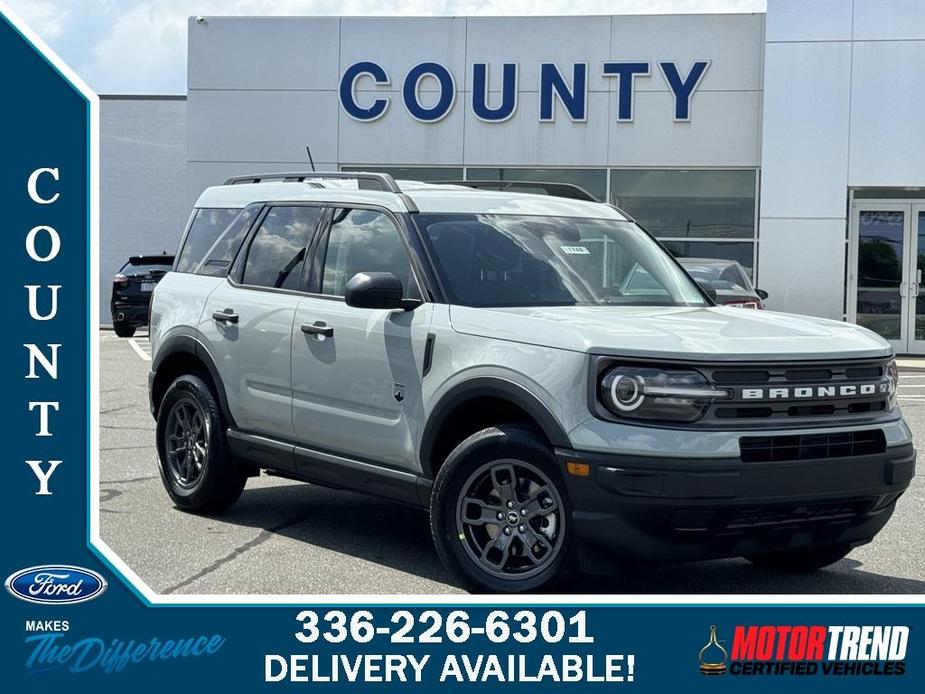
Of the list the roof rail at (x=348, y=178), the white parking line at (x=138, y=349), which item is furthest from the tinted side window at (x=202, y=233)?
the white parking line at (x=138, y=349)

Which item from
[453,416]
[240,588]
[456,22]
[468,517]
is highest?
[456,22]

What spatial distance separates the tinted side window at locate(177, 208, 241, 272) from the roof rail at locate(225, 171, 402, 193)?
0.91 feet

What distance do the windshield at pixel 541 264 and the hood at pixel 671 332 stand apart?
183 mm

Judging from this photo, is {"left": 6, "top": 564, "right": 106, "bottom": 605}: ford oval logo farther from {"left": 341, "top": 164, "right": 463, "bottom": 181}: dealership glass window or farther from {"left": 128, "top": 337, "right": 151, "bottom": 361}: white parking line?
{"left": 341, "top": 164, "right": 463, "bottom": 181}: dealership glass window

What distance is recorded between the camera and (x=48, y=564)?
3.85 metres

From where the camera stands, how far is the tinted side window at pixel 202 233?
784cm

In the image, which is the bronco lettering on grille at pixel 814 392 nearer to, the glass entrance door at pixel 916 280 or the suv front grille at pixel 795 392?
the suv front grille at pixel 795 392

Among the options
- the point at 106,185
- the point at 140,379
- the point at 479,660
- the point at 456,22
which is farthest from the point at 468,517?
the point at 106,185

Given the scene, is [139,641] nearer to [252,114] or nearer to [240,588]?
[240,588]

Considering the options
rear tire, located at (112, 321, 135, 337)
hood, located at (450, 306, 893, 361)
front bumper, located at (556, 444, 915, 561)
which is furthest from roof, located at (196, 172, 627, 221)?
rear tire, located at (112, 321, 135, 337)

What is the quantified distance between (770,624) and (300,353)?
3273mm

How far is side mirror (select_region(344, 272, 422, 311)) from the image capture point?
232 inches

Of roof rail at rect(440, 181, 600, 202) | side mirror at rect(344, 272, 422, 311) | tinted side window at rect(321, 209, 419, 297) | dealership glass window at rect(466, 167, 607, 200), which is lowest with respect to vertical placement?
side mirror at rect(344, 272, 422, 311)

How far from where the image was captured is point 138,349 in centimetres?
2159
